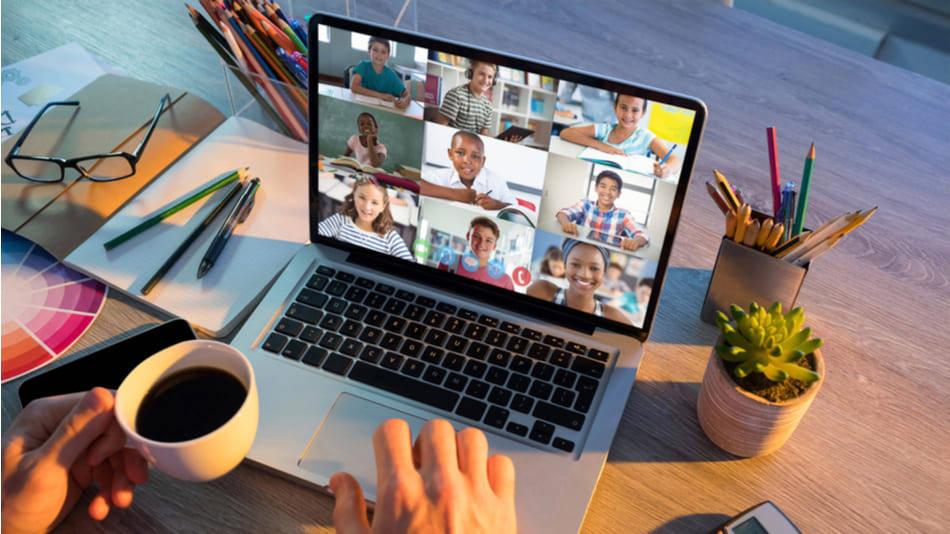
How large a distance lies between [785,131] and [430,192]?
0.69 meters

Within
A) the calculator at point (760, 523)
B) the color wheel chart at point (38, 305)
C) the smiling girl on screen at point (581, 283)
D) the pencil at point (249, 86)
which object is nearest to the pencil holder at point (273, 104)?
the pencil at point (249, 86)

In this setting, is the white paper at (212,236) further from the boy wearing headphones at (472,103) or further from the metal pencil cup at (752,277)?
the metal pencil cup at (752,277)

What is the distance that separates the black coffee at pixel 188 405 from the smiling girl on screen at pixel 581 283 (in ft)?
1.17

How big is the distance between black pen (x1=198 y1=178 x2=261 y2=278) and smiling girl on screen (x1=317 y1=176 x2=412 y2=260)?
0.49 feet

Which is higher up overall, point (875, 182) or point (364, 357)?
point (875, 182)

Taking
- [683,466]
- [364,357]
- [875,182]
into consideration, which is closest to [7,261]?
[364,357]

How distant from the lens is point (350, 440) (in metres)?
0.76

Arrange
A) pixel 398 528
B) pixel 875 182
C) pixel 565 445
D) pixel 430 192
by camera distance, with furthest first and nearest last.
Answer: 1. pixel 875 182
2. pixel 430 192
3. pixel 565 445
4. pixel 398 528

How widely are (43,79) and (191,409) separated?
85 cm

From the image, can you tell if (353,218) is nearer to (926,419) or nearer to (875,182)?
(926,419)

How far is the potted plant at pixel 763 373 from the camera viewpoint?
0.72 meters

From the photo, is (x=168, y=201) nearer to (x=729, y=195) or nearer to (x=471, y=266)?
(x=471, y=266)

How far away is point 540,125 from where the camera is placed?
780 millimetres

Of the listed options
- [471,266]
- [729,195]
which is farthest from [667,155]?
[471,266]
